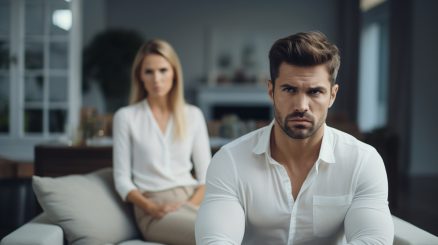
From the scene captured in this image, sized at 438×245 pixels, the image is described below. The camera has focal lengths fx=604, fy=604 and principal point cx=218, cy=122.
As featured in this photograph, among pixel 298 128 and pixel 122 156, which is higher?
pixel 298 128

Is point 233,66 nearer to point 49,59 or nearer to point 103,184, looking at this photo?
point 49,59

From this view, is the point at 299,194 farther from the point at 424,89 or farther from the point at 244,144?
the point at 424,89

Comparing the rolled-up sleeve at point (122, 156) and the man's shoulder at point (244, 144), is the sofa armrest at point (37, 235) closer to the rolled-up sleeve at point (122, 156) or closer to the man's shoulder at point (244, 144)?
the rolled-up sleeve at point (122, 156)

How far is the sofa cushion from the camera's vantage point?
7.41 ft

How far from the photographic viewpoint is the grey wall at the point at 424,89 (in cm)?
791

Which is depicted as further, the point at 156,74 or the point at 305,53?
the point at 156,74

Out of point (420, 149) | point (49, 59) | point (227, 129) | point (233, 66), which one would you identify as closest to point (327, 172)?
point (227, 129)

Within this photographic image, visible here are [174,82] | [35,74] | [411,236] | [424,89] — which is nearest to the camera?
[411,236]

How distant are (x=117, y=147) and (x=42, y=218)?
434mm

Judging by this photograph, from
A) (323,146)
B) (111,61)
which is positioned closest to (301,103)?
(323,146)

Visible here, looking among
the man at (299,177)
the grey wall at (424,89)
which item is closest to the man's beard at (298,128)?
the man at (299,177)

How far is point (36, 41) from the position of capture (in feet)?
22.0

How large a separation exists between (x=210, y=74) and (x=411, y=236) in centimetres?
822

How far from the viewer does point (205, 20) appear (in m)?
10.1
